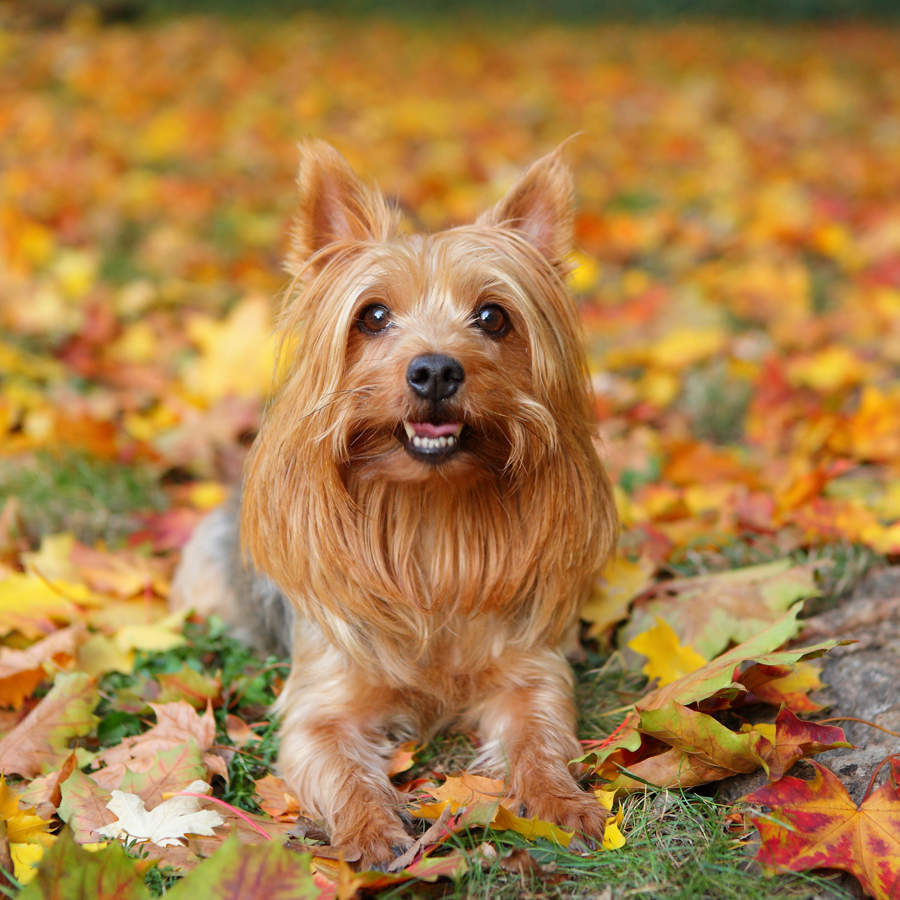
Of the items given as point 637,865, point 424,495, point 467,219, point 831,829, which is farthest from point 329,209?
point 467,219

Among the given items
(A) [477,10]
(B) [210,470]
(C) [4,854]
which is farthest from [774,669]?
(A) [477,10]

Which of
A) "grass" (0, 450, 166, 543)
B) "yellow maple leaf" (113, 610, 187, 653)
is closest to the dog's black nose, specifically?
"yellow maple leaf" (113, 610, 187, 653)

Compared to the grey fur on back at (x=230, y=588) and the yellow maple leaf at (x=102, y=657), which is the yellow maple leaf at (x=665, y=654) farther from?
the yellow maple leaf at (x=102, y=657)

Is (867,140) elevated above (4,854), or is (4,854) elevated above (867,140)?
(867,140)

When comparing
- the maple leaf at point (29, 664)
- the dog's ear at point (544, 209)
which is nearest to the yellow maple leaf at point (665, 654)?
the dog's ear at point (544, 209)

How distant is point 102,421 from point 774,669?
128 inches

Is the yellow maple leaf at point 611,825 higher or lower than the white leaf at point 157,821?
higher

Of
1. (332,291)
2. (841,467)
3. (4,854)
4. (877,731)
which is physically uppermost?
(332,291)

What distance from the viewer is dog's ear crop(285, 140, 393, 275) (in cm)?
280

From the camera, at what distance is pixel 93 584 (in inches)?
148

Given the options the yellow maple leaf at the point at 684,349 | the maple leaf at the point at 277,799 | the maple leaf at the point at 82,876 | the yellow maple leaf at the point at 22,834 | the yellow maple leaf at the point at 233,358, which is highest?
the yellow maple leaf at the point at 684,349

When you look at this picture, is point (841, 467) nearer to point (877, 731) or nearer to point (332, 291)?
point (877, 731)

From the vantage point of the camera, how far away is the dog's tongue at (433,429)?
101 inches

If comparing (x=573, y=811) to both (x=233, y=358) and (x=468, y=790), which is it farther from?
(x=233, y=358)
